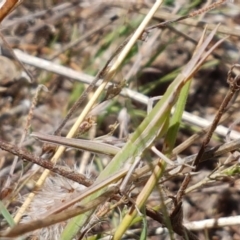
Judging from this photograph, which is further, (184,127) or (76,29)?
(76,29)

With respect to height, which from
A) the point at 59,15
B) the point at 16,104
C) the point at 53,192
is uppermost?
the point at 59,15

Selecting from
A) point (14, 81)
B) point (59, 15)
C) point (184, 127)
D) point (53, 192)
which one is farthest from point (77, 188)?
point (59, 15)

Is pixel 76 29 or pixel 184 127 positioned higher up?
pixel 76 29

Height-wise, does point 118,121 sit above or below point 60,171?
below

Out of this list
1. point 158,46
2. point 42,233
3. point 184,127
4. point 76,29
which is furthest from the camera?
point 76,29

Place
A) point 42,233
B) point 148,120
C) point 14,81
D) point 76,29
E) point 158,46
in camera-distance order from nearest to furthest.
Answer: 1. point 148,120
2. point 42,233
3. point 14,81
4. point 158,46
5. point 76,29

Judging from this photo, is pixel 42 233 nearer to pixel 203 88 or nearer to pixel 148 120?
pixel 148 120

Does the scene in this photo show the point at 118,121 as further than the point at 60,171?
Yes

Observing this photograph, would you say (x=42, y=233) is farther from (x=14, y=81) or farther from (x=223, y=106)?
(x=14, y=81)
